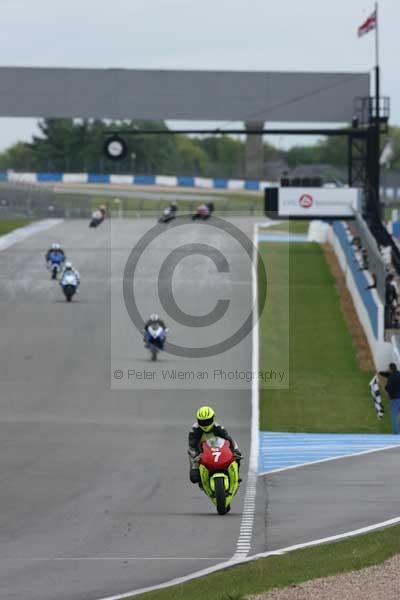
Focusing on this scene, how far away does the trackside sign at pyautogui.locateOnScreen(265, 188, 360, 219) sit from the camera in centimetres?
4288

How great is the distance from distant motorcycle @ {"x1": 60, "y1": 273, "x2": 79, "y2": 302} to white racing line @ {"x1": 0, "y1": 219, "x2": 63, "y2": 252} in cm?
1570

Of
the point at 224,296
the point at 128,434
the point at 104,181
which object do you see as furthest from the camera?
the point at 104,181

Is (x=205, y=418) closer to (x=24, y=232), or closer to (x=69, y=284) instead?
(x=69, y=284)

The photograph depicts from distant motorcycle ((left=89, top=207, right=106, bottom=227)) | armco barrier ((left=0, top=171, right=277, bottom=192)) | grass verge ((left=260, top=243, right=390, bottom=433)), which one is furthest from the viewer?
armco barrier ((left=0, top=171, right=277, bottom=192))

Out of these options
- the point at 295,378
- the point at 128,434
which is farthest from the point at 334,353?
the point at 128,434

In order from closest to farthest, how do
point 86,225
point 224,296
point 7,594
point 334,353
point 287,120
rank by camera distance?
1. point 7,594
2. point 334,353
3. point 224,296
4. point 287,120
5. point 86,225

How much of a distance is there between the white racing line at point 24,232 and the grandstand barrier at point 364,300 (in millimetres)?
15541

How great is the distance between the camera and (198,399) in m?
25.5

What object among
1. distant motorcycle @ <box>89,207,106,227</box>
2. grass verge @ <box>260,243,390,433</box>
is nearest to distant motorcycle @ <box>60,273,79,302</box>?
grass verge @ <box>260,243,390,433</box>

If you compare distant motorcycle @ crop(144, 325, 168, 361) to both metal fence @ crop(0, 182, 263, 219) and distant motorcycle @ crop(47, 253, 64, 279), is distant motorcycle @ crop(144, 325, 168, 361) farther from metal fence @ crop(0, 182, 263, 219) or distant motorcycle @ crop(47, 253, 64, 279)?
metal fence @ crop(0, 182, 263, 219)

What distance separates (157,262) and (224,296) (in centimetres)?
958

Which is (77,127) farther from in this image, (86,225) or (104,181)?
(86,225)

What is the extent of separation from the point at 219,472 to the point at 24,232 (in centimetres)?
4844

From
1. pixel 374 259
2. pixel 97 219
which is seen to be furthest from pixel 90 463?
pixel 97 219
